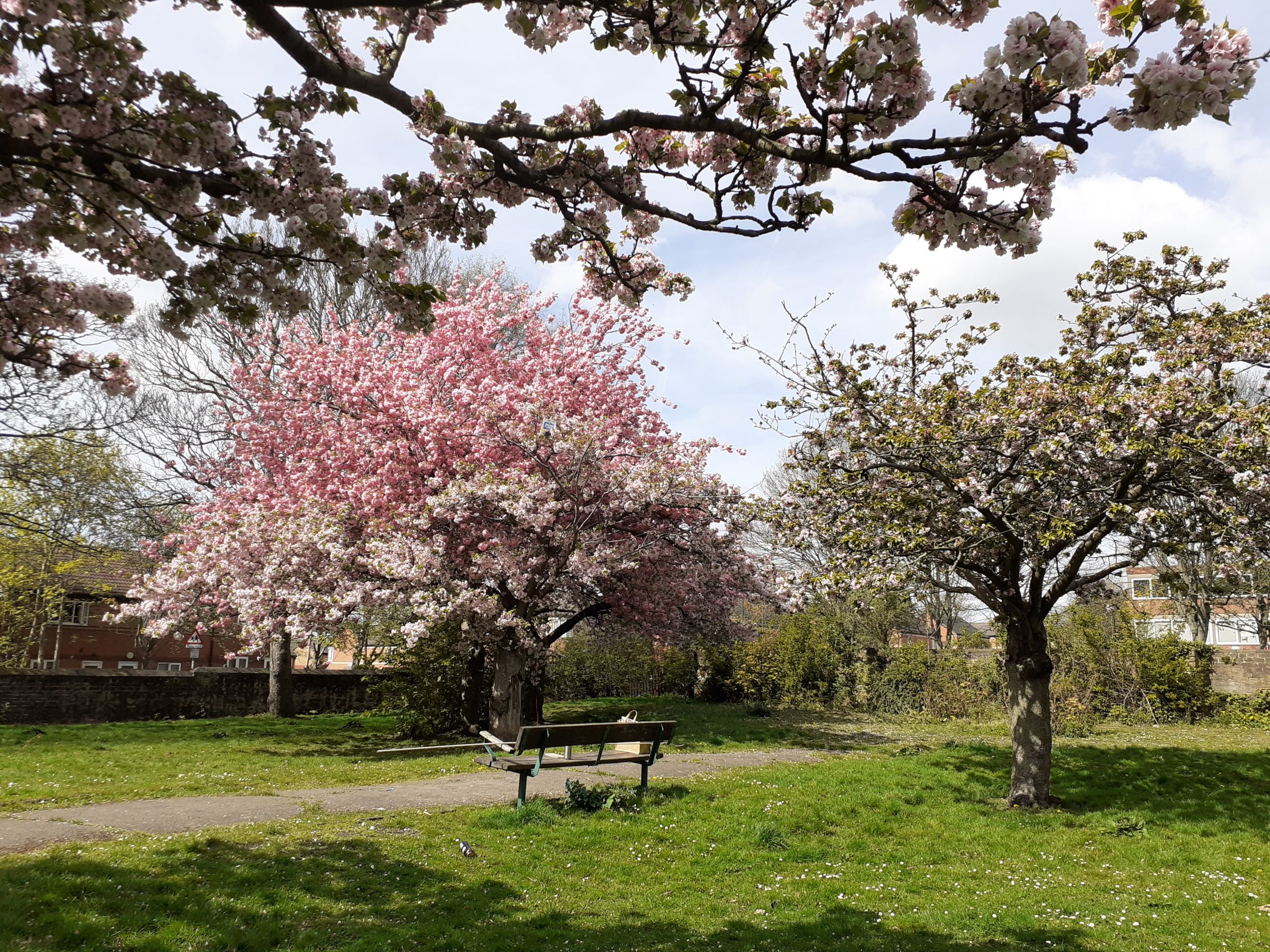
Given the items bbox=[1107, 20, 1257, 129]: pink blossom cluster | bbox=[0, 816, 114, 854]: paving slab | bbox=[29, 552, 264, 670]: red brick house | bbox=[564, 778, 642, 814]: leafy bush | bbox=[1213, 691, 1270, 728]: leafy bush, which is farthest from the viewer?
bbox=[29, 552, 264, 670]: red brick house

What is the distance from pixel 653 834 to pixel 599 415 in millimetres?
10347

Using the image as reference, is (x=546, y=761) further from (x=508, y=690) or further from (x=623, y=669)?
(x=623, y=669)

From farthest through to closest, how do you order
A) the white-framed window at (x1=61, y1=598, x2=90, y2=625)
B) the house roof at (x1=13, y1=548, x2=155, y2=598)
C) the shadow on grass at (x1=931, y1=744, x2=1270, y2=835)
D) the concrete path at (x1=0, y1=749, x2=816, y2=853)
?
the white-framed window at (x1=61, y1=598, x2=90, y2=625) → the house roof at (x1=13, y1=548, x2=155, y2=598) → the shadow on grass at (x1=931, y1=744, x2=1270, y2=835) → the concrete path at (x1=0, y1=749, x2=816, y2=853)

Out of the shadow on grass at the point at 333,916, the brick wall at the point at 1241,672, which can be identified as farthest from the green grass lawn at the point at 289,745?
the shadow on grass at the point at 333,916

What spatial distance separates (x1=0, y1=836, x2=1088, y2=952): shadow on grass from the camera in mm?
4816

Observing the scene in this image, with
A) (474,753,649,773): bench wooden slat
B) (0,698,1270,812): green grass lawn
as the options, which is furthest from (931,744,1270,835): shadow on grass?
(474,753,649,773): bench wooden slat

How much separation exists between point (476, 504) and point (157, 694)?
12945mm

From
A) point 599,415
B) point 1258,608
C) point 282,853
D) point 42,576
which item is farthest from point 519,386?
point 1258,608

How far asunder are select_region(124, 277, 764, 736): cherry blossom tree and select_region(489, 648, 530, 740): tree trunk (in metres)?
0.03

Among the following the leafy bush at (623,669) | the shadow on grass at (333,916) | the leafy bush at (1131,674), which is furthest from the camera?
→ the leafy bush at (623,669)

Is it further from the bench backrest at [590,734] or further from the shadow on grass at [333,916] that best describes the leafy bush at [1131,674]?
the shadow on grass at [333,916]

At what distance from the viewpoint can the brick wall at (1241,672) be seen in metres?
21.4

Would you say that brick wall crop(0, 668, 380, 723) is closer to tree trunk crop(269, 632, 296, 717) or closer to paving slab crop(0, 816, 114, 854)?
tree trunk crop(269, 632, 296, 717)

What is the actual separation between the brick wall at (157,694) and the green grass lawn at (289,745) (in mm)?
1031
